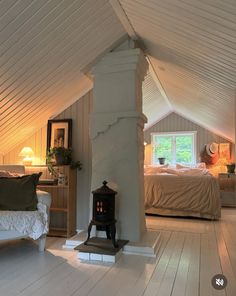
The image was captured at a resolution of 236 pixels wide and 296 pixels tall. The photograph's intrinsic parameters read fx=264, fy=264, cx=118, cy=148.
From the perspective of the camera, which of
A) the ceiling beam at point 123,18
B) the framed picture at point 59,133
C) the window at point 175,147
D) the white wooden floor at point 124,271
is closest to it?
the white wooden floor at point 124,271

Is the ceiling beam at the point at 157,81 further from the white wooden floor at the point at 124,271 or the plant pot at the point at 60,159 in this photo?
the white wooden floor at the point at 124,271

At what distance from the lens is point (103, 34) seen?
331 cm

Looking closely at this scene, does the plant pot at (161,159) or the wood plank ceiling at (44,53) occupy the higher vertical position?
the wood plank ceiling at (44,53)

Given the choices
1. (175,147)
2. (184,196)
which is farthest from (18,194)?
(175,147)

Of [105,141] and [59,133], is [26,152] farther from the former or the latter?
[105,141]

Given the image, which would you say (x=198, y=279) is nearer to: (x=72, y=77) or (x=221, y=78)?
(x=221, y=78)

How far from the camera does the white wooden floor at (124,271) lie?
7.32 ft

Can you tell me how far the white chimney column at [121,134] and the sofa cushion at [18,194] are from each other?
810mm

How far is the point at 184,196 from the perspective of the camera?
17.1 feet

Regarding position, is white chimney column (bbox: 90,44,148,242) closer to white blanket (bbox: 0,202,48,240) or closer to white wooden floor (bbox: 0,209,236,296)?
white wooden floor (bbox: 0,209,236,296)

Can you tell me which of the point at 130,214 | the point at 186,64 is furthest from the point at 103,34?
the point at 130,214

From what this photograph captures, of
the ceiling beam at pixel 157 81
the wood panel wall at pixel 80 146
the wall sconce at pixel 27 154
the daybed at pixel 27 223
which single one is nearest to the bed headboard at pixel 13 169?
the wall sconce at pixel 27 154

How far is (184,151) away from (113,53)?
5680 millimetres

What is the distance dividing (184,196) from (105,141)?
7.87 feet
